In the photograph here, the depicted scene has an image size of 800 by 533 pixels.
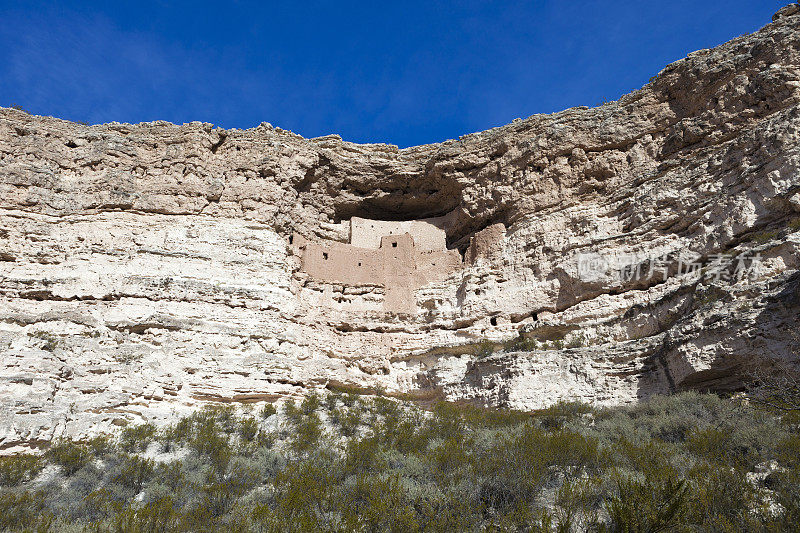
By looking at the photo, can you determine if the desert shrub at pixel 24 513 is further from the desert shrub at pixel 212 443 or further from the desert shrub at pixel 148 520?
the desert shrub at pixel 212 443

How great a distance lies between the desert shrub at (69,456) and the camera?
930cm

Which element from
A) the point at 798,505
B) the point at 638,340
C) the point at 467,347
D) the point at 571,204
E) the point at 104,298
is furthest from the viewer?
the point at 571,204

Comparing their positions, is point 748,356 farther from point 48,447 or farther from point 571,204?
point 48,447

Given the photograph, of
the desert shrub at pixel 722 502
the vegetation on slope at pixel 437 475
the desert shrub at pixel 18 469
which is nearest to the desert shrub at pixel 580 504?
the vegetation on slope at pixel 437 475

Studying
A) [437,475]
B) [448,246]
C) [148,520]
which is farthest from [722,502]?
[448,246]

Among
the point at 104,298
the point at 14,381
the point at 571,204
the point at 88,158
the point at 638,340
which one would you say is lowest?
the point at 14,381

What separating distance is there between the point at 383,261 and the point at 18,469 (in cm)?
1100

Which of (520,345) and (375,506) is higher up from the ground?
(520,345)

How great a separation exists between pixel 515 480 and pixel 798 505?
2936 millimetres

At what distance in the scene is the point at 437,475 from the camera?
7617 millimetres

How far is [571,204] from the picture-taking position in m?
16.9

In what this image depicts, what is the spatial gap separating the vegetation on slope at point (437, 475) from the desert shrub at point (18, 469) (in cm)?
3

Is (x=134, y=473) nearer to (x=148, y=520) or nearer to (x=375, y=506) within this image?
(x=148, y=520)

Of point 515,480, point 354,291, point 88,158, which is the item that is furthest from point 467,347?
point 88,158
